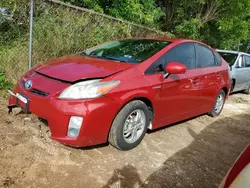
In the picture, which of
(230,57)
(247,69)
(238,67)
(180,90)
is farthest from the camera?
(247,69)

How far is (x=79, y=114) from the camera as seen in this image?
130 inches

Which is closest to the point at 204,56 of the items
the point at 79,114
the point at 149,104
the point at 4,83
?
the point at 149,104

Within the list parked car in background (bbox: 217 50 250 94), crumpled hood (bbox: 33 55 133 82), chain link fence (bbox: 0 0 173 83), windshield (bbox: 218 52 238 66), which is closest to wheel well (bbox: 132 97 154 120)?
crumpled hood (bbox: 33 55 133 82)

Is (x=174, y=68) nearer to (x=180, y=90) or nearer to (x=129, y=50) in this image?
(x=180, y=90)

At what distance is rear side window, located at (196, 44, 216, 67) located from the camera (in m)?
5.18

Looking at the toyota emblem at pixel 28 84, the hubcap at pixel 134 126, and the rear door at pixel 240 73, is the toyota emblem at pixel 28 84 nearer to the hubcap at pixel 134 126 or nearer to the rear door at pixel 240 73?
the hubcap at pixel 134 126

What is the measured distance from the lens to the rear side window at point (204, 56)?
17.0ft

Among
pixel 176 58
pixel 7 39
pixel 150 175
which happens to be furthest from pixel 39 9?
pixel 150 175

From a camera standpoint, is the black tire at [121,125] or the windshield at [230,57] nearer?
the black tire at [121,125]

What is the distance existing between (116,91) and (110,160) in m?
0.86

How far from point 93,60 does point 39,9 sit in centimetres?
227

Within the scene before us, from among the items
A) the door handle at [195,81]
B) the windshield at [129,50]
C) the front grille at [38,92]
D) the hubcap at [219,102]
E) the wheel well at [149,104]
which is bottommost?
the hubcap at [219,102]

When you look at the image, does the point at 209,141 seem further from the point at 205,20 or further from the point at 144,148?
the point at 205,20

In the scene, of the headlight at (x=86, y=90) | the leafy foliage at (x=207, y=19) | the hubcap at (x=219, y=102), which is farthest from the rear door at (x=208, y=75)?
the leafy foliage at (x=207, y=19)
